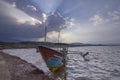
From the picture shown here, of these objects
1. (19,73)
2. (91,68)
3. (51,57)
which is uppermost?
(51,57)

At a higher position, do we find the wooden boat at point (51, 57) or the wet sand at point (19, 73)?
the wooden boat at point (51, 57)

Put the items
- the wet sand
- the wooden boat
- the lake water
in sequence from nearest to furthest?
the wet sand
the wooden boat
the lake water

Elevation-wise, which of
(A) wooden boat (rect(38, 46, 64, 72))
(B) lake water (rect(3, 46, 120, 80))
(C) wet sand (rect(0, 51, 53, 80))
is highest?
(A) wooden boat (rect(38, 46, 64, 72))

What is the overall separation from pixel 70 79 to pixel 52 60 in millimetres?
3762

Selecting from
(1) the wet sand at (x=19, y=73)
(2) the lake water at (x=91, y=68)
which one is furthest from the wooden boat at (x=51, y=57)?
(2) the lake water at (x=91, y=68)

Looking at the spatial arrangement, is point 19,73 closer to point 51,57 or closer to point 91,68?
point 51,57

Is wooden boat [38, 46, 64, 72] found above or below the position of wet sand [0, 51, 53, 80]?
above

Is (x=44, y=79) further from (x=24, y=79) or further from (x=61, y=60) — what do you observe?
(x=61, y=60)

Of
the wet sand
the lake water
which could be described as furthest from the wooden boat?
the lake water

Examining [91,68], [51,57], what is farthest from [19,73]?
[91,68]

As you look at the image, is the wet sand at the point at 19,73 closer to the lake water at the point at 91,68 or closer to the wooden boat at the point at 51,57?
the wooden boat at the point at 51,57

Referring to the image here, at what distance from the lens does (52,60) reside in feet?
77.0

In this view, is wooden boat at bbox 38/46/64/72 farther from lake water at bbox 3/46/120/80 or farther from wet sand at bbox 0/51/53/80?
lake water at bbox 3/46/120/80

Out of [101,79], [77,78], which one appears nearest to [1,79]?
[77,78]
